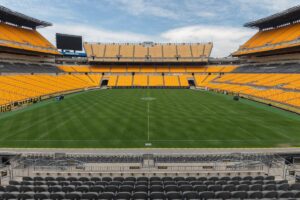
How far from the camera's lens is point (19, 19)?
2606 inches

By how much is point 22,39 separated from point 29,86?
23525 millimetres

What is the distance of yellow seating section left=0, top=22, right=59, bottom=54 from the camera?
54.7 meters

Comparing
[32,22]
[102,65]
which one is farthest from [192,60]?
[32,22]

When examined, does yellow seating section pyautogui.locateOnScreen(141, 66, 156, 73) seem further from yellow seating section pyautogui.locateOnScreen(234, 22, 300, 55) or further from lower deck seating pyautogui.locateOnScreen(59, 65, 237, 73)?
yellow seating section pyautogui.locateOnScreen(234, 22, 300, 55)

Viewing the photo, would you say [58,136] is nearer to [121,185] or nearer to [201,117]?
[121,185]

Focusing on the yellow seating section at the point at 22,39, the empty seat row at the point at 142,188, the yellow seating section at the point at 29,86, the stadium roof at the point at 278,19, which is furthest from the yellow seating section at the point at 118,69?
the empty seat row at the point at 142,188

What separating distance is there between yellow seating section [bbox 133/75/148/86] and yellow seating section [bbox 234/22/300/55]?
118 ft

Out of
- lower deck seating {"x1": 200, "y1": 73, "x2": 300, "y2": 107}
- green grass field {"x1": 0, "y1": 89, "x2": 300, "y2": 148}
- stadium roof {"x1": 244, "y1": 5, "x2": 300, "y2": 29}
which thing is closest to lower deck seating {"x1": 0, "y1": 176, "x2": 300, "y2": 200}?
green grass field {"x1": 0, "y1": 89, "x2": 300, "y2": 148}

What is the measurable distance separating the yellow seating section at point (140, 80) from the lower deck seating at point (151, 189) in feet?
226

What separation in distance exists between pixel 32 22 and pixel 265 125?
254ft

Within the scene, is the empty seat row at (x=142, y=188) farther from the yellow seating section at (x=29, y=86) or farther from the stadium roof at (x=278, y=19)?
the stadium roof at (x=278, y=19)

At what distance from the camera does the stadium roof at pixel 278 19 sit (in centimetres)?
5822

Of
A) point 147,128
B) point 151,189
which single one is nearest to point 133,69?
point 147,128

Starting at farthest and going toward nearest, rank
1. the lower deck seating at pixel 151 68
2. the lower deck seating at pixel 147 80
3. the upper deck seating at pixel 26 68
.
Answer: the lower deck seating at pixel 151 68, the lower deck seating at pixel 147 80, the upper deck seating at pixel 26 68
